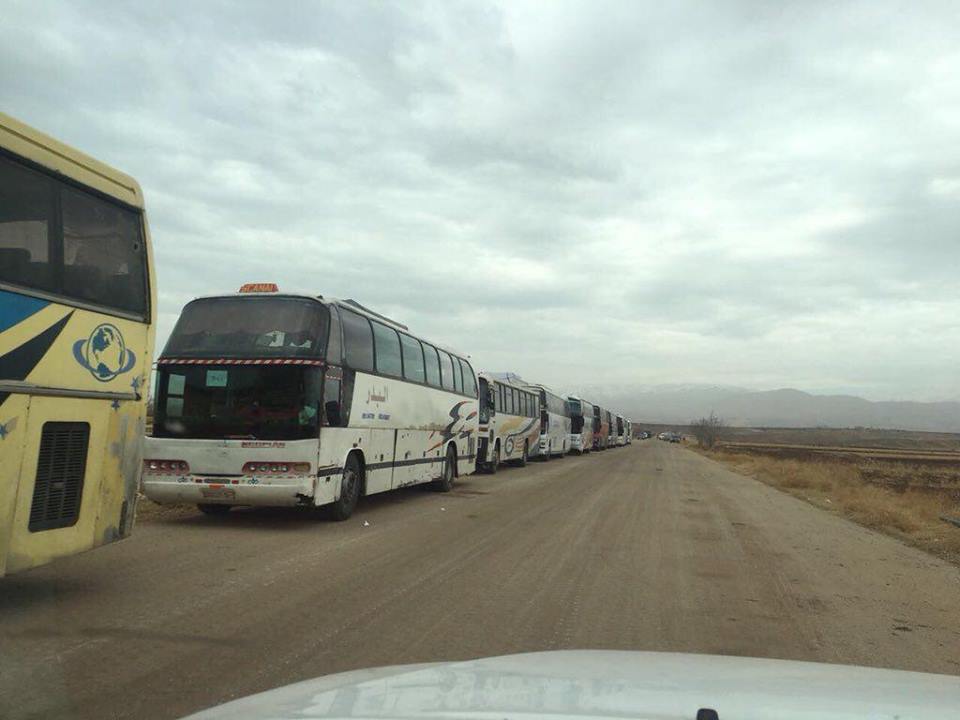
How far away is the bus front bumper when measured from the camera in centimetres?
1012

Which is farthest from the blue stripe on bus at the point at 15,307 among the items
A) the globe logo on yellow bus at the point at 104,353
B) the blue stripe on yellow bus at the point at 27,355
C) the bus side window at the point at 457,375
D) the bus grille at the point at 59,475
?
the bus side window at the point at 457,375

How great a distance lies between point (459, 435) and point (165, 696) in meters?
14.2

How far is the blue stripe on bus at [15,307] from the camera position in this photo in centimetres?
512

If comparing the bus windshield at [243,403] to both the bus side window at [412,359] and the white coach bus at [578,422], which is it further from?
the white coach bus at [578,422]

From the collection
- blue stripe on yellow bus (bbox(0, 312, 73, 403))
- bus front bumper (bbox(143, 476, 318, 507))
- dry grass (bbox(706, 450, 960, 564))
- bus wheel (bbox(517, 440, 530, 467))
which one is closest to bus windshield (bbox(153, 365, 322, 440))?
bus front bumper (bbox(143, 476, 318, 507))

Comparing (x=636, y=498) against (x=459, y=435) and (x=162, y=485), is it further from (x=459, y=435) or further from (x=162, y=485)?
(x=162, y=485)

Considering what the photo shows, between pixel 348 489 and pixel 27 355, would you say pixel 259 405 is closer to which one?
pixel 348 489

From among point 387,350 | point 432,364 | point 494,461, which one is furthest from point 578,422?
point 387,350

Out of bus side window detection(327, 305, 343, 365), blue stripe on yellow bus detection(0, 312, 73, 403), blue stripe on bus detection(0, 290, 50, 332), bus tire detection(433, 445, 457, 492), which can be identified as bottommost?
bus tire detection(433, 445, 457, 492)

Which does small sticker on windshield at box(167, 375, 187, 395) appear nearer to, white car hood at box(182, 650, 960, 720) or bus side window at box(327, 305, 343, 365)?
bus side window at box(327, 305, 343, 365)

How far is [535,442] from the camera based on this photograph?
3409 centimetres

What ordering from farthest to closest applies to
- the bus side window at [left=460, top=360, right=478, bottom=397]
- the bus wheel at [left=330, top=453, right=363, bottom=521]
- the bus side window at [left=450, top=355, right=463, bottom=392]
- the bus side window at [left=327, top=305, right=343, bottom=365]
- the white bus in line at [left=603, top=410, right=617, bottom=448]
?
the white bus in line at [left=603, top=410, right=617, bottom=448]
the bus side window at [left=460, top=360, right=478, bottom=397]
the bus side window at [left=450, top=355, right=463, bottom=392]
the bus wheel at [left=330, top=453, right=363, bottom=521]
the bus side window at [left=327, top=305, right=343, bottom=365]

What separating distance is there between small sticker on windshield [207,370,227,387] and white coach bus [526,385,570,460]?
2318 centimetres

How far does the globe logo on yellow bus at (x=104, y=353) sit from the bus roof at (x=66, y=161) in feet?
3.77
